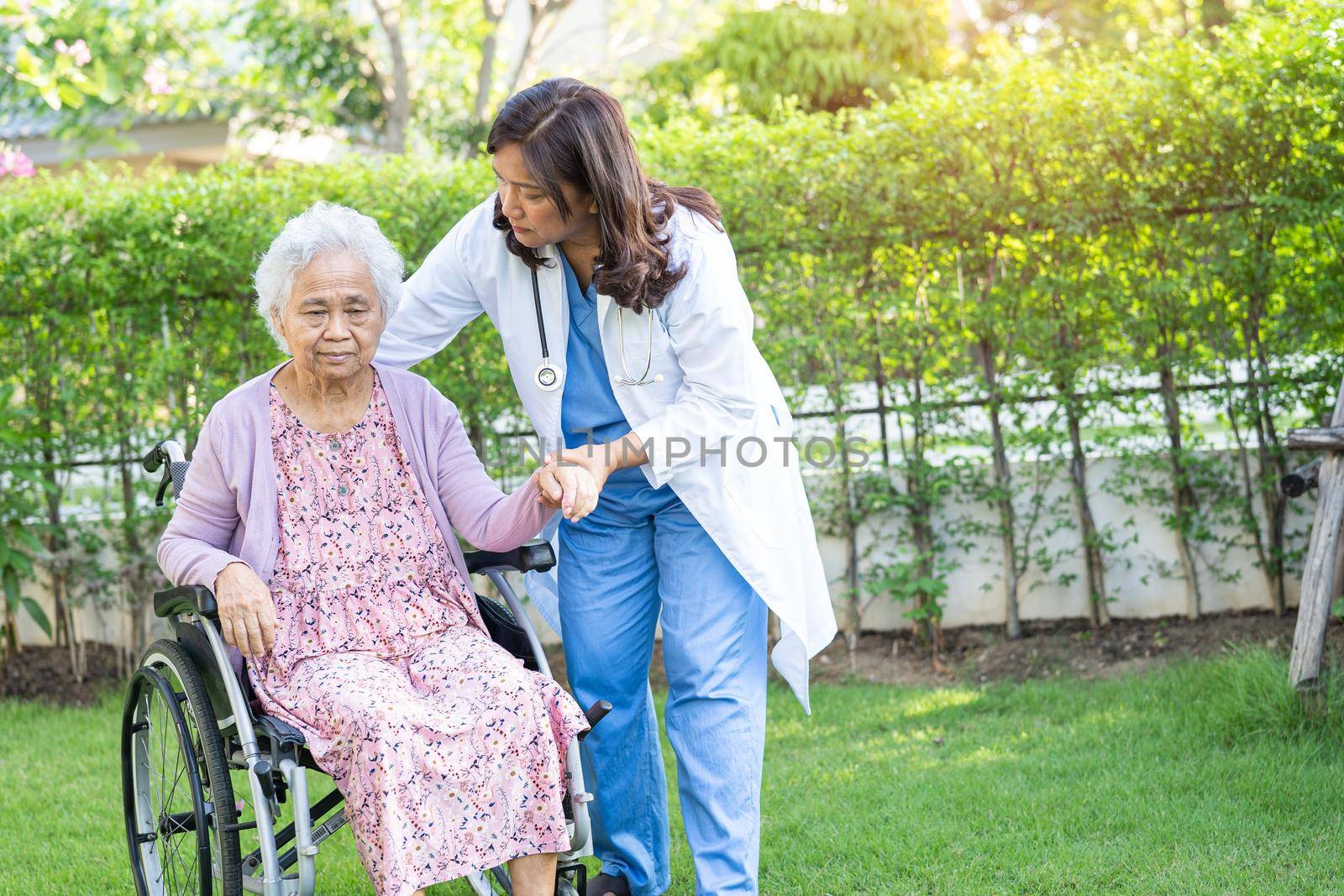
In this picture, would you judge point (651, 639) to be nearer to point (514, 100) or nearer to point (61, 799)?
point (514, 100)

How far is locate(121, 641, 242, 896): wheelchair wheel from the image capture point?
2.08 m

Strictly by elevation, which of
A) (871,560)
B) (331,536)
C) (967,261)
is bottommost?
(871,560)

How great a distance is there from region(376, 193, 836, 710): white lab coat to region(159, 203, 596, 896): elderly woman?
7.0 inches

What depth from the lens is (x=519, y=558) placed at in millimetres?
2443

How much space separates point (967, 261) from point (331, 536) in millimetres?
2725

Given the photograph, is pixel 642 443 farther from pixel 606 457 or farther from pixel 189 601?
pixel 189 601

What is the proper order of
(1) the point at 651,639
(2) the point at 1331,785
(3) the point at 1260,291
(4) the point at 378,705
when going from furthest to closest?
(3) the point at 1260,291
(2) the point at 1331,785
(1) the point at 651,639
(4) the point at 378,705

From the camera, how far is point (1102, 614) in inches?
176

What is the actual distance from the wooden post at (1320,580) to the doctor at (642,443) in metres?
1.51

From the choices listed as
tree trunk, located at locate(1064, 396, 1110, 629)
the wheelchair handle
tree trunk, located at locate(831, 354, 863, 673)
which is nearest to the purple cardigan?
the wheelchair handle

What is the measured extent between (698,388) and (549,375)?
1.00ft

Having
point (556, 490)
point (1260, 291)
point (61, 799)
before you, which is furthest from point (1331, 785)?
point (61, 799)

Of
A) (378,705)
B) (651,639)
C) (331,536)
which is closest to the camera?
(378,705)

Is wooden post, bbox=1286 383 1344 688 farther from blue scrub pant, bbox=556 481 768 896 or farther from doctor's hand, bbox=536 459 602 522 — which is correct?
doctor's hand, bbox=536 459 602 522
